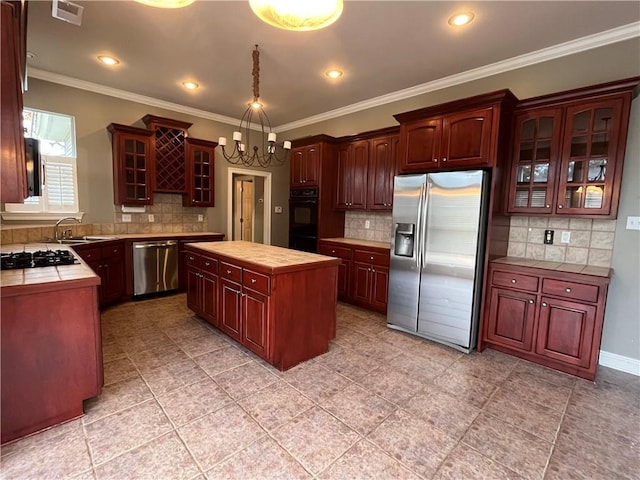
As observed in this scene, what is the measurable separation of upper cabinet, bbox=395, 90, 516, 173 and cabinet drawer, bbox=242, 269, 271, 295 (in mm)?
1969

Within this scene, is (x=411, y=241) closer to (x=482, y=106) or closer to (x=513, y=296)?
(x=513, y=296)

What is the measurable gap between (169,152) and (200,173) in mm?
544

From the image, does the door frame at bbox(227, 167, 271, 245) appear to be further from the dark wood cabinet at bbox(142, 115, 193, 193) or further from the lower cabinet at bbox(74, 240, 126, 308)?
the lower cabinet at bbox(74, 240, 126, 308)

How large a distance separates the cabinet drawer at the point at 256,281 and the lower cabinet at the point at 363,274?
4.44 feet

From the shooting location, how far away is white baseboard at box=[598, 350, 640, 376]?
2.55 metres

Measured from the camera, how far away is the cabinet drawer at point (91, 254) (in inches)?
129

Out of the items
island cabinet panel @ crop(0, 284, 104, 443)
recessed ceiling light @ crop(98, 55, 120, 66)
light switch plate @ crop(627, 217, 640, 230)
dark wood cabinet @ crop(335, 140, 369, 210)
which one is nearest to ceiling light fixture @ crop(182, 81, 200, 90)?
recessed ceiling light @ crop(98, 55, 120, 66)

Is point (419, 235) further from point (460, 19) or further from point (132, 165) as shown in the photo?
point (132, 165)

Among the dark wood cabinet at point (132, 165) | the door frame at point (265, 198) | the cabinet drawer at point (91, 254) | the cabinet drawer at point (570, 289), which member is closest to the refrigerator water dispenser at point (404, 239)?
the cabinet drawer at point (570, 289)

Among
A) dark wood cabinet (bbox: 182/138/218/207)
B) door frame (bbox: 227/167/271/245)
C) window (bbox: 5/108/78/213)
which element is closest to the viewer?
window (bbox: 5/108/78/213)

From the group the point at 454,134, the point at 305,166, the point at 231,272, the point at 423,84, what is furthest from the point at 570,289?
the point at 305,166

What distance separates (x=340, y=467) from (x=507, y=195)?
107 inches

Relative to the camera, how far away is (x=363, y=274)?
3949 mm

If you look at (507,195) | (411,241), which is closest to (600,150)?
(507,195)
